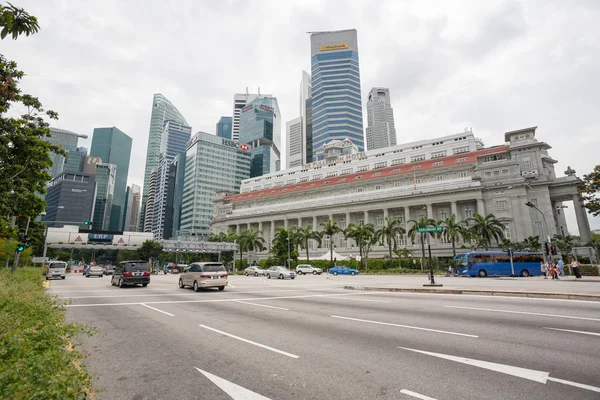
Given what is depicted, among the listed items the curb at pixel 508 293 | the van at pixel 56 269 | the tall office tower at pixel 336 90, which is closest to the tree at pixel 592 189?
the curb at pixel 508 293

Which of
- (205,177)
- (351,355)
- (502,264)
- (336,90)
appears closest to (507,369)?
(351,355)

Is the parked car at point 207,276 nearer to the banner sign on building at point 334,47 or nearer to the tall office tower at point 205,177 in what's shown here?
the tall office tower at point 205,177

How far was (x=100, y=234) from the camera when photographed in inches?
2299

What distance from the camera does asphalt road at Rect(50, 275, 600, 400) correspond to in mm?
4469

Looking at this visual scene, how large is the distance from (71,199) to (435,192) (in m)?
183

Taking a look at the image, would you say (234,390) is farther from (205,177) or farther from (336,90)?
(336,90)

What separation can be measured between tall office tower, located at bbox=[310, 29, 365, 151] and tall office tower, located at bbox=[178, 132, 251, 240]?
46.1 meters

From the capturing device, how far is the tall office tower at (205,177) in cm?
15050

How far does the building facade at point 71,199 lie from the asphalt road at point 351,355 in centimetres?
19016

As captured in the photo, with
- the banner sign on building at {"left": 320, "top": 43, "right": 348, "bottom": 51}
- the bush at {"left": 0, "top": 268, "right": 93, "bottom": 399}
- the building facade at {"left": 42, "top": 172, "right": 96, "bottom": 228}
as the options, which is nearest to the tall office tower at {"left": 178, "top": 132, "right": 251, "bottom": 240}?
the building facade at {"left": 42, "top": 172, "right": 96, "bottom": 228}

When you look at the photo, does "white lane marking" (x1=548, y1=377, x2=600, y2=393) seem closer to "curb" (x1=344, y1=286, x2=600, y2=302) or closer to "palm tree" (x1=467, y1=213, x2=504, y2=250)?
"curb" (x1=344, y1=286, x2=600, y2=302)

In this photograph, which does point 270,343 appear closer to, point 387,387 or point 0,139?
point 387,387

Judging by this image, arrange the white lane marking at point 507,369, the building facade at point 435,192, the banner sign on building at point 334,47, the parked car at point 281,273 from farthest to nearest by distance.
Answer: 1. the banner sign on building at point 334,47
2. the building facade at point 435,192
3. the parked car at point 281,273
4. the white lane marking at point 507,369

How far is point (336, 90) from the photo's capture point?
163 meters
